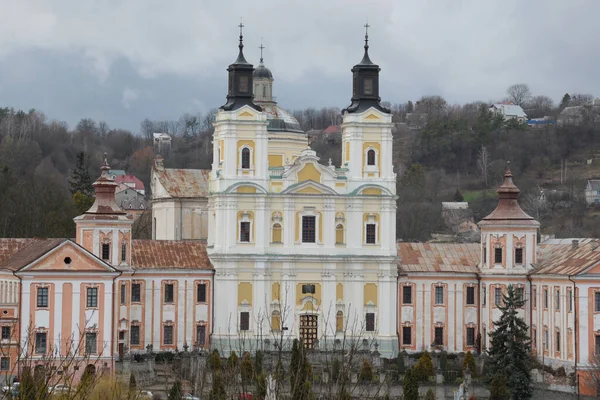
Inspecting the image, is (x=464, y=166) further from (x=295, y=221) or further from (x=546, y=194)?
(x=295, y=221)

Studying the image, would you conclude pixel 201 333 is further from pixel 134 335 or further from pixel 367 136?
pixel 367 136

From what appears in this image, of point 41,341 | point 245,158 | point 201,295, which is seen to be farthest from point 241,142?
point 41,341

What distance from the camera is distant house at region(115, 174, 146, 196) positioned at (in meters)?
137

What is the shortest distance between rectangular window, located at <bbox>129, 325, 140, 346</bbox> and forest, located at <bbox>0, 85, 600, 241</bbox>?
30926 mm

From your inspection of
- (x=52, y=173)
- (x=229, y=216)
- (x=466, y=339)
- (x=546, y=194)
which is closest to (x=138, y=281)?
(x=229, y=216)

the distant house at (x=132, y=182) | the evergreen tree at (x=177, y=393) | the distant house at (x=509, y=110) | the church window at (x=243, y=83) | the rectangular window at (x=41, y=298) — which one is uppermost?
the distant house at (x=509, y=110)

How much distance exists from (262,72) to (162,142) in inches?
3553

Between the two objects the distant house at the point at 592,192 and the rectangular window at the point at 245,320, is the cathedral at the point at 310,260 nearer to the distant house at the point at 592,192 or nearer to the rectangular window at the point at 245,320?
the rectangular window at the point at 245,320

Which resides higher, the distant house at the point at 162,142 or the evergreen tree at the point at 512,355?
the distant house at the point at 162,142

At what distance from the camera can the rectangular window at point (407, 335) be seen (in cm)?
7150

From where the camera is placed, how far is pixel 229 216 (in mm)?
69688

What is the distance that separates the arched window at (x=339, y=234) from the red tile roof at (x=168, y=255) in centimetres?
642

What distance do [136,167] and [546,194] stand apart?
46069 mm

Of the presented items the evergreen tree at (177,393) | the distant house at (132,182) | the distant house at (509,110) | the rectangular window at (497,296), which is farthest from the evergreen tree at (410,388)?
the distant house at (509,110)
